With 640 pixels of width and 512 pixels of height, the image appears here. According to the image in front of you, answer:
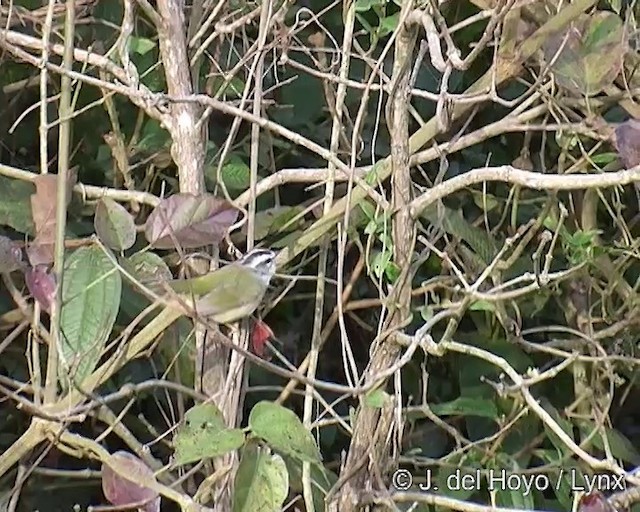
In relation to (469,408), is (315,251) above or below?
above

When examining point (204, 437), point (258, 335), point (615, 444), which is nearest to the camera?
point (204, 437)

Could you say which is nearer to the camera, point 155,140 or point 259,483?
point 259,483

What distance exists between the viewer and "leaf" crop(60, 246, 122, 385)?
3.47 ft

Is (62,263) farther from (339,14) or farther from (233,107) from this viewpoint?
(339,14)

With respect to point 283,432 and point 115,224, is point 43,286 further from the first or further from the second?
point 283,432

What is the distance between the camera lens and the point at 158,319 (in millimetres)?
1153

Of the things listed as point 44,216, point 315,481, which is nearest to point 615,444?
point 315,481

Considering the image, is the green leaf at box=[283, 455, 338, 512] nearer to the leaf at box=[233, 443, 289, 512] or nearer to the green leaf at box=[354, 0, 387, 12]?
the leaf at box=[233, 443, 289, 512]

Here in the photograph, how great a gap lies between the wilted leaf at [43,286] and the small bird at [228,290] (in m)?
0.12

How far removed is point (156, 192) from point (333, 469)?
17.5 inches

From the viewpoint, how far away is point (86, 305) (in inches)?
41.9

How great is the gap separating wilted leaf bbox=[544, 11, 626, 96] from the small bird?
0.39m

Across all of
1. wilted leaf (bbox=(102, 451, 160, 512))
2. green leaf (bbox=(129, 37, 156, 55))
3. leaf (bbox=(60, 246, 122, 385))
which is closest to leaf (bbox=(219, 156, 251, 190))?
green leaf (bbox=(129, 37, 156, 55))

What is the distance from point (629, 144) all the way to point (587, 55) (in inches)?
4.6
